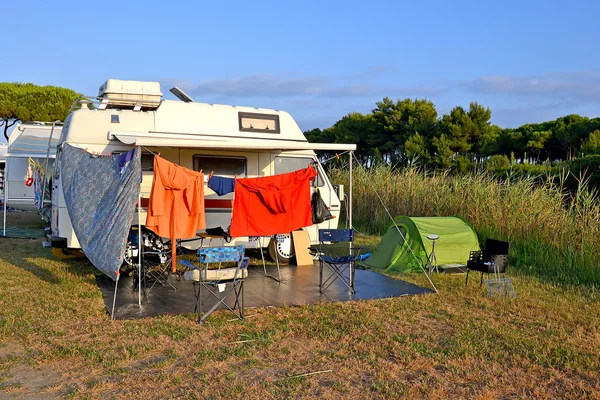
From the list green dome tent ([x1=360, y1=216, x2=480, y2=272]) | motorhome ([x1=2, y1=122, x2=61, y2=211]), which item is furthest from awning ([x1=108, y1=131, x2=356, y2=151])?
motorhome ([x1=2, y1=122, x2=61, y2=211])

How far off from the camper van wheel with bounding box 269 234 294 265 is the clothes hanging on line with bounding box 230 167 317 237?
44.0 inches

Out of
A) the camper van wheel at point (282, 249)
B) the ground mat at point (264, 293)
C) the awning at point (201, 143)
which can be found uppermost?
the awning at point (201, 143)

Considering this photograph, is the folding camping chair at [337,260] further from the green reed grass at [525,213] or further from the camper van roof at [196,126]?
the camper van roof at [196,126]

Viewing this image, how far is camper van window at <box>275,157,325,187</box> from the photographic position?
9219mm

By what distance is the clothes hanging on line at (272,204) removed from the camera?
774cm

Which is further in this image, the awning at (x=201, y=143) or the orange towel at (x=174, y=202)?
the awning at (x=201, y=143)

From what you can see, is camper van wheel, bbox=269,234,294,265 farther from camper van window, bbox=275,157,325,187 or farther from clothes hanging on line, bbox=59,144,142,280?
clothes hanging on line, bbox=59,144,142,280

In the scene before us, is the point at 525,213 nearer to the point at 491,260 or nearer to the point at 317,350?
the point at 491,260

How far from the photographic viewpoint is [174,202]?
6.83m

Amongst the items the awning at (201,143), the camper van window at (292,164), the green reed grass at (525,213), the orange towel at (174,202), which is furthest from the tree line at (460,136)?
the orange towel at (174,202)

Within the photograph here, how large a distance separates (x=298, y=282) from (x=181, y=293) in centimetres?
174

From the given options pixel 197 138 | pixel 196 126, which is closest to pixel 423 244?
pixel 197 138

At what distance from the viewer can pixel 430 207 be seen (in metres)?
12.6

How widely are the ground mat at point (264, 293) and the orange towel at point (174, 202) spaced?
48 cm
